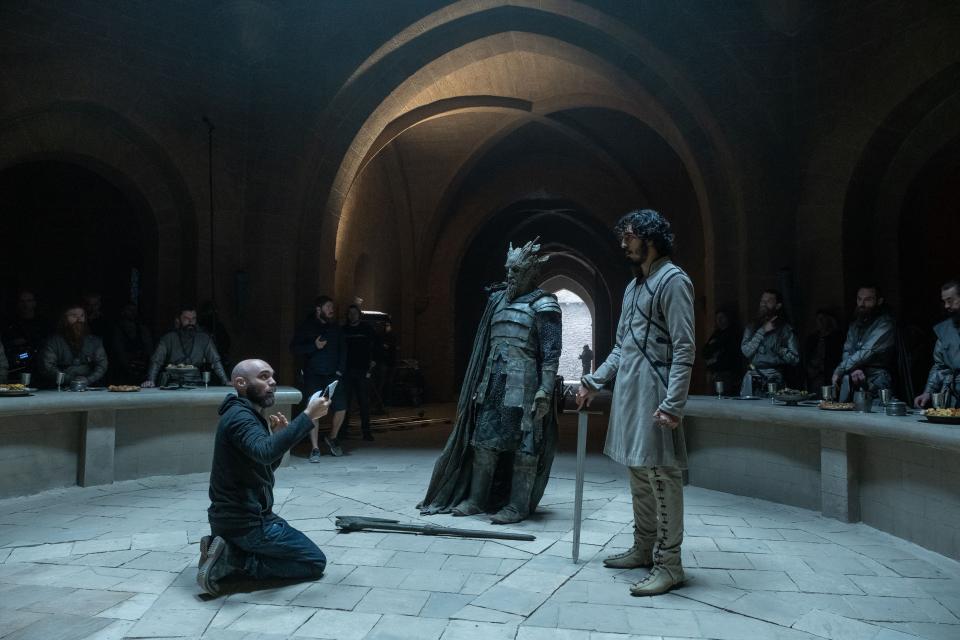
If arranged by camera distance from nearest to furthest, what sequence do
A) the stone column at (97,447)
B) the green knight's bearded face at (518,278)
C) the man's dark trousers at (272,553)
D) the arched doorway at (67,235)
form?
the man's dark trousers at (272,553) → the green knight's bearded face at (518,278) → the stone column at (97,447) → the arched doorway at (67,235)

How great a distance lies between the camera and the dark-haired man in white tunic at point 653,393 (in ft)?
10.9

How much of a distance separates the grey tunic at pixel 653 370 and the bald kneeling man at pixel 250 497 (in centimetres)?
147

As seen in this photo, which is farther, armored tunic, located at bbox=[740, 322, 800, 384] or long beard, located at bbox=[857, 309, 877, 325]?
armored tunic, located at bbox=[740, 322, 800, 384]

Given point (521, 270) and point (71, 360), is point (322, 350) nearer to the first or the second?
point (71, 360)

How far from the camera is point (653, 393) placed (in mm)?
3408

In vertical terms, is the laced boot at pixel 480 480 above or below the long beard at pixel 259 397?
below

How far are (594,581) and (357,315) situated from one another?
639 centimetres

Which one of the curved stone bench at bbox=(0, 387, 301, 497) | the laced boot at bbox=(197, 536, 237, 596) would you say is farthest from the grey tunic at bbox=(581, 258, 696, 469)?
the curved stone bench at bbox=(0, 387, 301, 497)

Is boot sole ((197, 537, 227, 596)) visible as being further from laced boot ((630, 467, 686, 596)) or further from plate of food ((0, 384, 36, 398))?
plate of food ((0, 384, 36, 398))

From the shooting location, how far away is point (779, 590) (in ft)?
11.3

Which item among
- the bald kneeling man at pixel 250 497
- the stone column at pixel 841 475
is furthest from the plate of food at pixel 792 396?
the bald kneeling man at pixel 250 497

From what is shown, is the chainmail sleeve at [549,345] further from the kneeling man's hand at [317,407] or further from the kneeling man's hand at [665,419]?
the kneeling man's hand at [317,407]

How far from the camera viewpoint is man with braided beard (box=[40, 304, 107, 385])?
20.8ft

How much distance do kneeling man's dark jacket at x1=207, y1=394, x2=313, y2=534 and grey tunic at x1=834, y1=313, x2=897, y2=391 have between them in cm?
452
